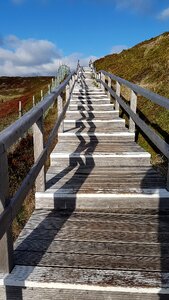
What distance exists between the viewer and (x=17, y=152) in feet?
35.7

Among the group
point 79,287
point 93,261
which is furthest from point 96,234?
point 79,287

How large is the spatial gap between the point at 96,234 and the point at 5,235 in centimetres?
114

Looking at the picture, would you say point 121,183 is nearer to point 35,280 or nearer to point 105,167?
point 105,167

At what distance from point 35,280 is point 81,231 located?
0.89m

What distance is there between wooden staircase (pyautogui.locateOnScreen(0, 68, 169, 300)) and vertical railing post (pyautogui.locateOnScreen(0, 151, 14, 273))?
0.09 m

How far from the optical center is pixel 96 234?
332 centimetres

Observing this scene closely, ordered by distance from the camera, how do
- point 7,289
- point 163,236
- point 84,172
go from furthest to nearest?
point 84,172
point 163,236
point 7,289

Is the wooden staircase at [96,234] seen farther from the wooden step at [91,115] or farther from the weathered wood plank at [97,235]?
the wooden step at [91,115]

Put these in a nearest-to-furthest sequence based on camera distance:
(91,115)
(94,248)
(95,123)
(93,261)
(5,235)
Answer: (5,235) → (93,261) → (94,248) → (95,123) → (91,115)

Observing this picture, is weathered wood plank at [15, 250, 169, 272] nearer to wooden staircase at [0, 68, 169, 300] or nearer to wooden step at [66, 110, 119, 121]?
wooden staircase at [0, 68, 169, 300]

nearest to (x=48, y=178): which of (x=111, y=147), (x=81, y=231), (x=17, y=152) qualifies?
(x=81, y=231)

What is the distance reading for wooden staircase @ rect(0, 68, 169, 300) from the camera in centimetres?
258

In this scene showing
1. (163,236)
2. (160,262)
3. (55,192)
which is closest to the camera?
(160,262)

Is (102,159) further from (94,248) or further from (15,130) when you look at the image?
(15,130)
